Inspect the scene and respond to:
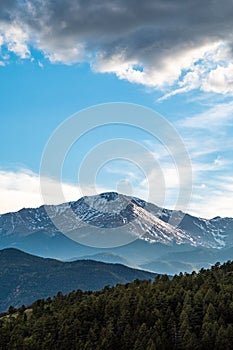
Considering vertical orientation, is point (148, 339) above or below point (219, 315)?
below

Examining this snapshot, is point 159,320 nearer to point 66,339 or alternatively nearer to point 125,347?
point 125,347

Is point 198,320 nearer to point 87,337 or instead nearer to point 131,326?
point 131,326

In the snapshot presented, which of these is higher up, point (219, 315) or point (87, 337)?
point (219, 315)

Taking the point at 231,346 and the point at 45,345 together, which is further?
the point at 45,345

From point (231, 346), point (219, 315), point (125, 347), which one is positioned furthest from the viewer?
point (219, 315)

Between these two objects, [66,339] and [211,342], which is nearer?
[211,342]

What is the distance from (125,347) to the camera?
185500 mm

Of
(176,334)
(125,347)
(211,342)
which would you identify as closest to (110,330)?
(125,347)

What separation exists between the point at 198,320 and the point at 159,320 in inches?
589

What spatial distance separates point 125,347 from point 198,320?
29204mm

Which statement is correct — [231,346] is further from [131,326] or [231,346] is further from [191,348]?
[131,326]

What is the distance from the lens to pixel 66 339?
199 metres

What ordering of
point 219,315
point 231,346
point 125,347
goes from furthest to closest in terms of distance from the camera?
point 219,315, point 125,347, point 231,346

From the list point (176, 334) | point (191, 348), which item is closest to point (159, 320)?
point (176, 334)
